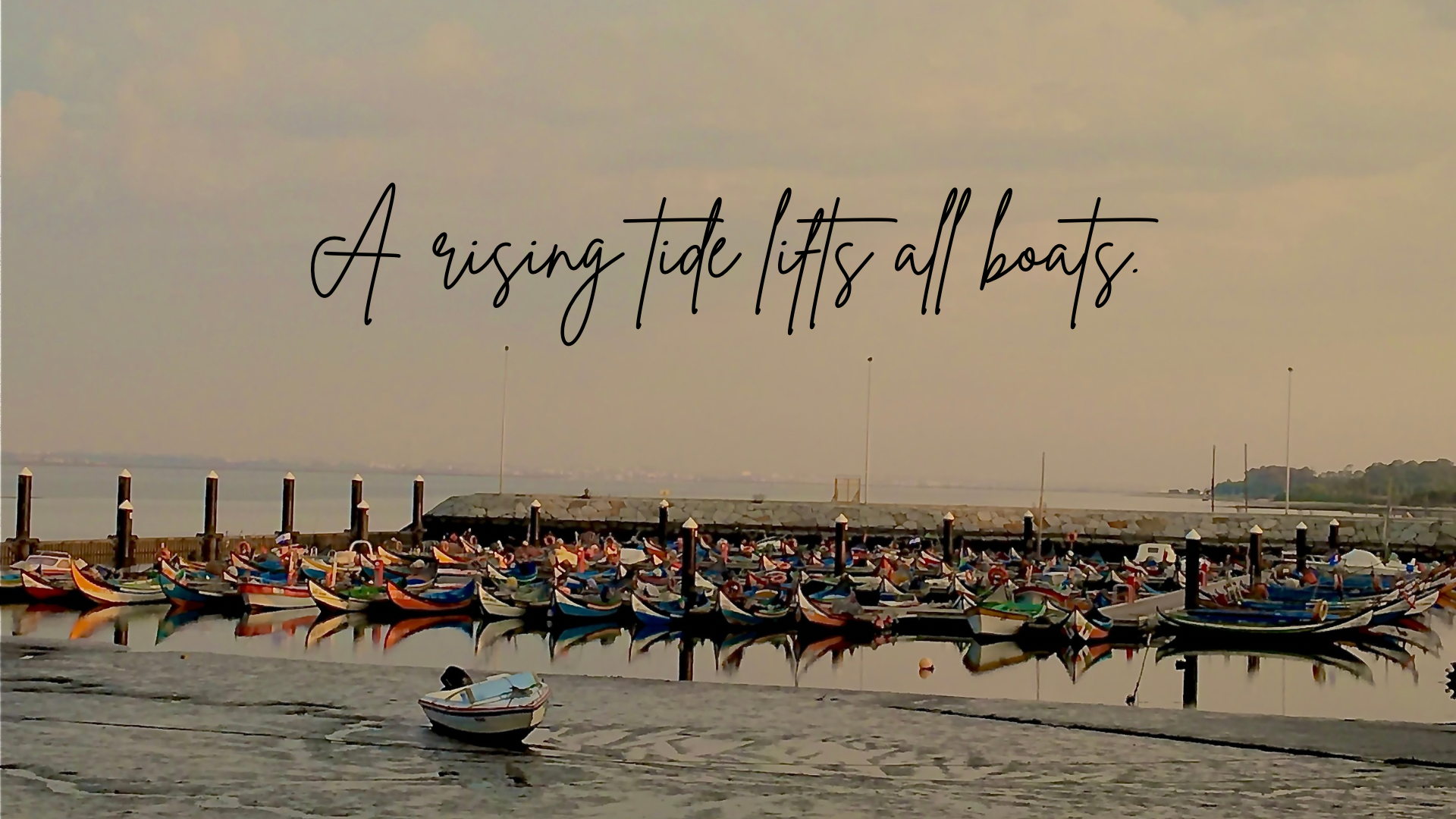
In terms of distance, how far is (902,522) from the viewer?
77750 millimetres

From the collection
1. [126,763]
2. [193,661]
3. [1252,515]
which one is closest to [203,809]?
[126,763]

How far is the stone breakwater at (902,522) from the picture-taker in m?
75.3

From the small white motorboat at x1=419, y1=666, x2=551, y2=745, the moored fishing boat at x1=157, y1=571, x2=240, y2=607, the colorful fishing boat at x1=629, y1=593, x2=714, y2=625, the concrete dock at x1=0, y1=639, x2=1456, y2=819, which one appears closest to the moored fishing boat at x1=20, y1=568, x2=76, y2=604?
the moored fishing boat at x1=157, y1=571, x2=240, y2=607

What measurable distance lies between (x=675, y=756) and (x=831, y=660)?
13.8 meters

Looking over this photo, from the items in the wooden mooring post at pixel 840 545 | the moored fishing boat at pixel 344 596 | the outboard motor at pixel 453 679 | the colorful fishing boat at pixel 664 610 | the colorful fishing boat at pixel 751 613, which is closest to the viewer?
the outboard motor at pixel 453 679

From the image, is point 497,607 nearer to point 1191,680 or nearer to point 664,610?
point 664,610

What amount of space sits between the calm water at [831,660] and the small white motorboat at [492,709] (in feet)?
31.6

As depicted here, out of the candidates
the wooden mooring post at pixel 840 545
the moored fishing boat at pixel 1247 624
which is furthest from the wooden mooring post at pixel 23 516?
the moored fishing boat at pixel 1247 624

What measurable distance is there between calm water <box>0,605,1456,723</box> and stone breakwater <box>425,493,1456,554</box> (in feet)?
112

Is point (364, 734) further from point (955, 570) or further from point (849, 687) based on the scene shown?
point (955, 570)

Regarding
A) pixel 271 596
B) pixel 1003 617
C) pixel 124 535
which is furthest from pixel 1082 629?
pixel 124 535

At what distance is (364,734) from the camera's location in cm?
2305

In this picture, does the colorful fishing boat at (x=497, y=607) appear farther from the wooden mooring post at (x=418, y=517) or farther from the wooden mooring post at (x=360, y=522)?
the wooden mooring post at (x=418, y=517)

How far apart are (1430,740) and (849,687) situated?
11302mm
